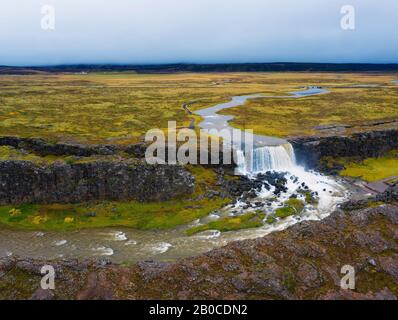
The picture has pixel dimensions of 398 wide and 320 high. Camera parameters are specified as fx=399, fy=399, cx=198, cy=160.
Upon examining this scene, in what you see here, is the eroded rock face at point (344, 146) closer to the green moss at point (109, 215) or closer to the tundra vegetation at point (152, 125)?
the tundra vegetation at point (152, 125)

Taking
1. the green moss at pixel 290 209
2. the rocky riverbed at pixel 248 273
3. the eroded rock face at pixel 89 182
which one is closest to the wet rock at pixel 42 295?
the rocky riverbed at pixel 248 273

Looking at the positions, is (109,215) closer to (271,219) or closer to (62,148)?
(62,148)

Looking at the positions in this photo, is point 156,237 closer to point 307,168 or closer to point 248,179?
point 248,179

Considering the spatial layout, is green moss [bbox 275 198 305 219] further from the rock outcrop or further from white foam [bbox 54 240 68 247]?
the rock outcrop

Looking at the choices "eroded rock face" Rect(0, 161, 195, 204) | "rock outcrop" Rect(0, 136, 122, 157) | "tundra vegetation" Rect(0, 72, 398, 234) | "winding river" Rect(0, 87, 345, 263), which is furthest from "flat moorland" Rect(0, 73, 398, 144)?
"winding river" Rect(0, 87, 345, 263)

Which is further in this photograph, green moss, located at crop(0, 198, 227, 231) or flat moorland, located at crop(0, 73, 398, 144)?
A: flat moorland, located at crop(0, 73, 398, 144)

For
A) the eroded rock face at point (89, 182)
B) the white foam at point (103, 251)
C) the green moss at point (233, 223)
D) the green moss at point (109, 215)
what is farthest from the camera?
the eroded rock face at point (89, 182)

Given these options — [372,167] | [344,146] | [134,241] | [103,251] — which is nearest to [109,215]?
[134,241]
